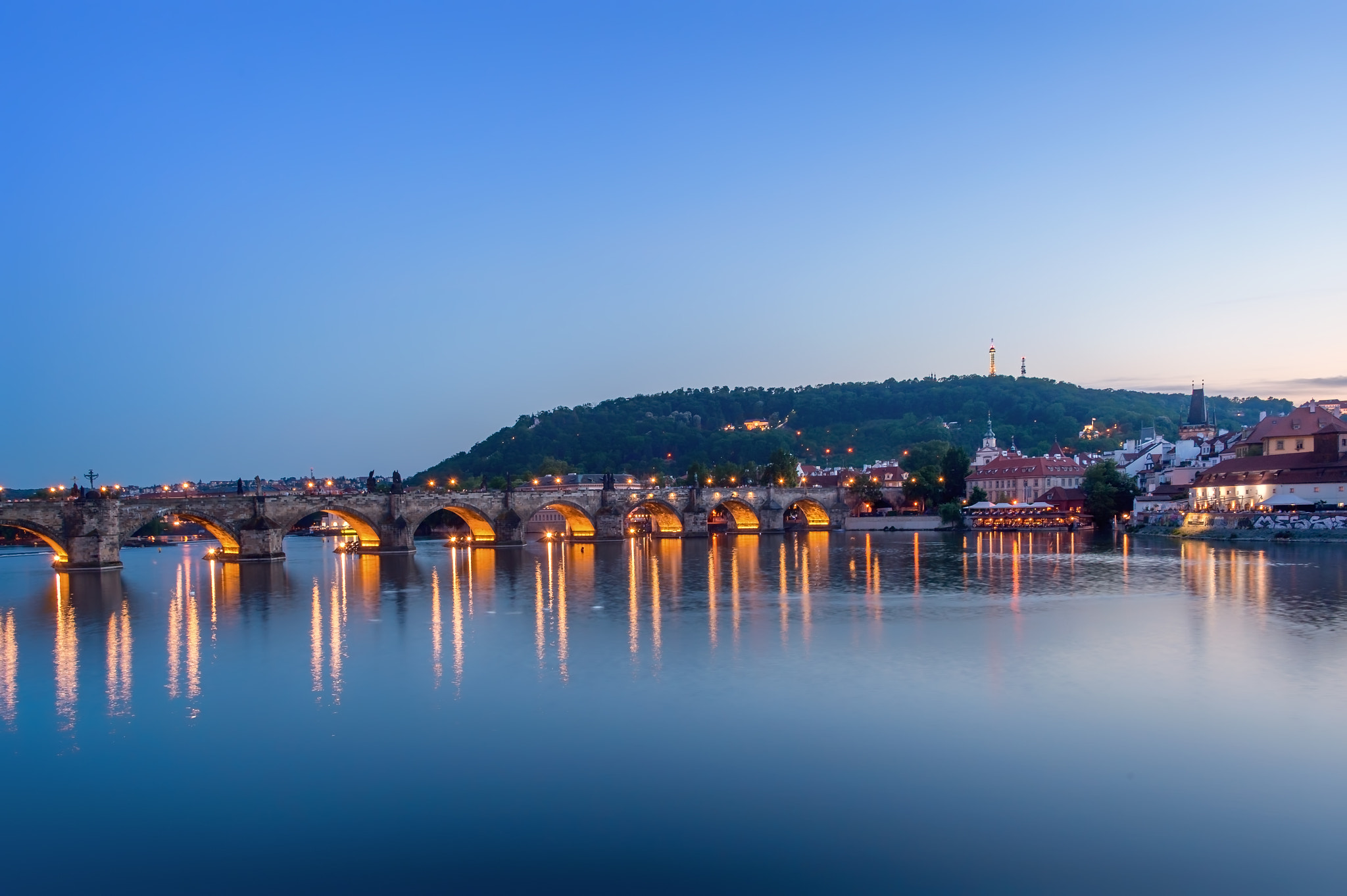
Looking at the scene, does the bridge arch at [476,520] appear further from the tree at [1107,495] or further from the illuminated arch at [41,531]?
the tree at [1107,495]

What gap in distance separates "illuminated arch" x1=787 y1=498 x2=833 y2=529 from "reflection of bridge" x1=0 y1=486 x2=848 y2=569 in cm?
13

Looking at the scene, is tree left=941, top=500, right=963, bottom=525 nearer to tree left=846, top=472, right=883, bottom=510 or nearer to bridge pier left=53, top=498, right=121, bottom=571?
tree left=846, top=472, right=883, bottom=510

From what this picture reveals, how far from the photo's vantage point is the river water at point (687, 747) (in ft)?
30.4

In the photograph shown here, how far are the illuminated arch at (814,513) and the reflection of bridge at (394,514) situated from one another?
13 centimetres

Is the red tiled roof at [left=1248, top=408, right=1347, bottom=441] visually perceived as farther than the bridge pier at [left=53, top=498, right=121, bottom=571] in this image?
Yes

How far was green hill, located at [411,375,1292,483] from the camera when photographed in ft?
390

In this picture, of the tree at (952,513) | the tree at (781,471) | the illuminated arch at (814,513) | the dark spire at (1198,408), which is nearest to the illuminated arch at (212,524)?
the illuminated arch at (814,513)

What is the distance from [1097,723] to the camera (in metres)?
13.7

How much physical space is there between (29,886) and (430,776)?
393 centimetres

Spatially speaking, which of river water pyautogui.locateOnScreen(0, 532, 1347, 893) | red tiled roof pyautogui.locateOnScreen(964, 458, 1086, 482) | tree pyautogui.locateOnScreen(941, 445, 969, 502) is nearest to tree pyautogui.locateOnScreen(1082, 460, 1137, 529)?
tree pyautogui.locateOnScreen(941, 445, 969, 502)

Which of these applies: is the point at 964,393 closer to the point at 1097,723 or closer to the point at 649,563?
the point at 649,563

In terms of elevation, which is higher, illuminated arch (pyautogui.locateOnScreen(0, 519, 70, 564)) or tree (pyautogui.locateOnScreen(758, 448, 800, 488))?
tree (pyautogui.locateOnScreen(758, 448, 800, 488))

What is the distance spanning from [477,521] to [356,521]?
30.4ft

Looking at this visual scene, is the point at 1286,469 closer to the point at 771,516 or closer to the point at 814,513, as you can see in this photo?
the point at 771,516
